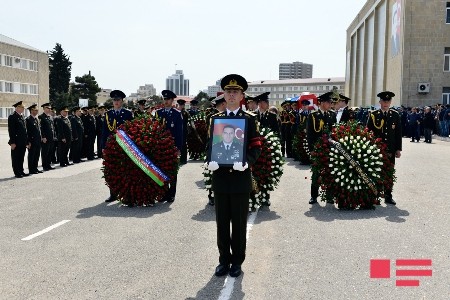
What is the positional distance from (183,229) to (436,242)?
3437mm

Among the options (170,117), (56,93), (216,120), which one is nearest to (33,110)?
(170,117)

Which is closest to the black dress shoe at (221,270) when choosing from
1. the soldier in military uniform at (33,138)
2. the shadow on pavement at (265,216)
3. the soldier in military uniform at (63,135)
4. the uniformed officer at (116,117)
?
the shadow on pavement at (265,216)

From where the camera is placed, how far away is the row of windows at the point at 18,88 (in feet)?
206

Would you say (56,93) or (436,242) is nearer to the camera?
(436,242)

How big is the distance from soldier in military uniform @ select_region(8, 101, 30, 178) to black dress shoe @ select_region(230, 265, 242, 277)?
973cm

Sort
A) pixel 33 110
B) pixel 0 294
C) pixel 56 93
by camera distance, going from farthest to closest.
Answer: pixel 56 93 → pixel 33 110 → pixel 0 294

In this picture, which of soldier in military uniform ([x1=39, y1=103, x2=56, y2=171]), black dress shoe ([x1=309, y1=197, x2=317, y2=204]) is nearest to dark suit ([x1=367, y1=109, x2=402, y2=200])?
black dress shoe ([x1=309, y1=197, x2=317, y2=204])

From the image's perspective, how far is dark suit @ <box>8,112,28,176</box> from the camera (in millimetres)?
13281

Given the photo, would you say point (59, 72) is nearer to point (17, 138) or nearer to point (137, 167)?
point (17, 138)

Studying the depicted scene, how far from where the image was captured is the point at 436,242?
6.39 m

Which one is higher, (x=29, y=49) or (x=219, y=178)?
(x=29, y=49)

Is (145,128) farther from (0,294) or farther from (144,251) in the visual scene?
(0,294)

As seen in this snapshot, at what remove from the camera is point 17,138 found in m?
13.5

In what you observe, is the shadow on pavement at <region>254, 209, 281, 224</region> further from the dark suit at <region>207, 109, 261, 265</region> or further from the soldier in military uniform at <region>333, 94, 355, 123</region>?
the soldier in military uniform at <region>333, 94, 355, 123</region>
